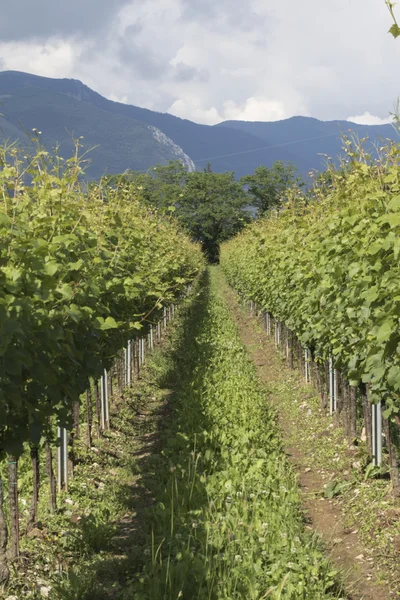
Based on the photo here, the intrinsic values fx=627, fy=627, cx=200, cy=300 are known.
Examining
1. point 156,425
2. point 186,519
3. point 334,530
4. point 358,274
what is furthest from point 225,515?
point 156,425

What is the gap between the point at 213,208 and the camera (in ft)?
297

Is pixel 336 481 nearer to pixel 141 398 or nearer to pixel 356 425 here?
pixel 356 425

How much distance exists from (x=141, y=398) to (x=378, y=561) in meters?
6.94

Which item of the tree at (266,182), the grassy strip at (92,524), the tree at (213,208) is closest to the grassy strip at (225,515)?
the grassy strip at (92,524)

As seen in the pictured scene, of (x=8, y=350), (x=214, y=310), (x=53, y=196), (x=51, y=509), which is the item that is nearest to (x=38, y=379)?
(x=8, y=350)

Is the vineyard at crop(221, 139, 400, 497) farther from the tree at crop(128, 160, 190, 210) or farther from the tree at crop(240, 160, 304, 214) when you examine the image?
the tree at crop(240, 160, 304, 214)

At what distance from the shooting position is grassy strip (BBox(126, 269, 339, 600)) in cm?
454

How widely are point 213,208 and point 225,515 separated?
86208mm

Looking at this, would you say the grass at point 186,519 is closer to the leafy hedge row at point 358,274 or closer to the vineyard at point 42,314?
the vineyard at point 42,314

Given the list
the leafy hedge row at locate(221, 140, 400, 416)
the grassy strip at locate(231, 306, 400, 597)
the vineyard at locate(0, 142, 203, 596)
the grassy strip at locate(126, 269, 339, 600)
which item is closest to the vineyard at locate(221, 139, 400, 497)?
the leafy hedge row at locate(221, 140, 400, 416)

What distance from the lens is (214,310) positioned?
23.7 m

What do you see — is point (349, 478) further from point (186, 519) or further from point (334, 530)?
point (186, 519)

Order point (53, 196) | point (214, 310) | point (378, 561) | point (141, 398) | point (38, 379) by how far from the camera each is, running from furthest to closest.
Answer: point (214, 310)
point (141, 398)
point (378, 561)
point (53, 196)
point (38, 379)

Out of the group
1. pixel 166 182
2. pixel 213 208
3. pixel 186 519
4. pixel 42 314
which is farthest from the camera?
pixel 166 182
